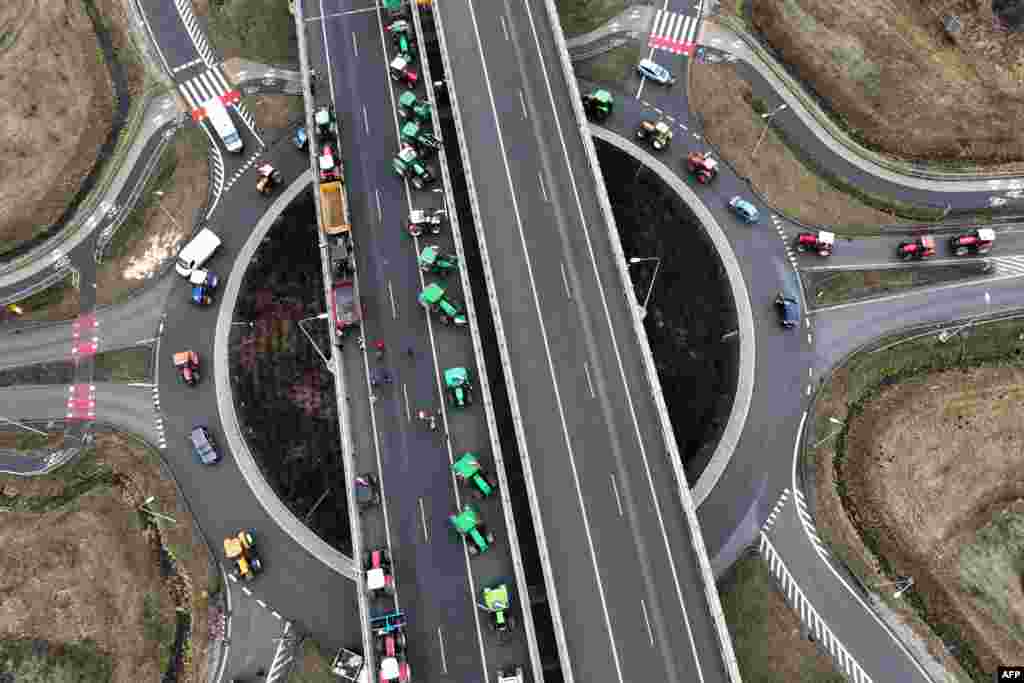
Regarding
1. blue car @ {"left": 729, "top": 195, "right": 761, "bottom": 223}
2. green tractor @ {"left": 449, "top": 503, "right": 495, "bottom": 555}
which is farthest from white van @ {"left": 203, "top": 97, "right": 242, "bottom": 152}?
blue car @ {"left": 729, "top": 195, "right": 761, "bottom": 223}

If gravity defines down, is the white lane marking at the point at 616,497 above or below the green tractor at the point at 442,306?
below

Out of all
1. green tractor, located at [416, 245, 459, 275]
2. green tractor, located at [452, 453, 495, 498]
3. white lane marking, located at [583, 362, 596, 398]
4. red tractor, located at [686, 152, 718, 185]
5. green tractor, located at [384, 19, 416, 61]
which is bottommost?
green tractor, located at [452, 453, 495, 498]

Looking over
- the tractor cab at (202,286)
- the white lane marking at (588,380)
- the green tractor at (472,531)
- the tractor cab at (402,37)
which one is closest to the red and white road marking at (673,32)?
the tractor cab at (402,37)

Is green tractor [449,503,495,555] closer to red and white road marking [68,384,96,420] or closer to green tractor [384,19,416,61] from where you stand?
red and white road marking [68,384,96,420]

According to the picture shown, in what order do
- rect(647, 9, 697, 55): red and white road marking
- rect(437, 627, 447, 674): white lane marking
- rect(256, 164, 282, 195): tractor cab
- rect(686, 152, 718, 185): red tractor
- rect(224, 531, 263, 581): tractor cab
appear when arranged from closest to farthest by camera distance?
rect(437, 627, 447, 674): white lane marking < rect(224, 531, 263, 581): tractor cab < rect(686, 152, 718, 185): red tractor < rect(256, 164, 282, 195): tractor cab < rect(647, 9, 697, 55): red and white road marking

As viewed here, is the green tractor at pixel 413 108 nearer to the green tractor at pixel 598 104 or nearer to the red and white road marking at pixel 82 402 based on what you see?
the green tractor at pixel 598 104

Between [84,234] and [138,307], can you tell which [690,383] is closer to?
[138,307]

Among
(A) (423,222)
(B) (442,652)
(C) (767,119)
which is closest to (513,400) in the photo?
(B) (442,652)
